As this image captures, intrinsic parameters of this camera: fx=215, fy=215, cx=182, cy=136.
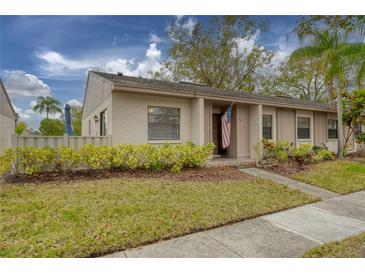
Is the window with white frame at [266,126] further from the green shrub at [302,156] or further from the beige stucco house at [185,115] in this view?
the green shrub at [302,156]

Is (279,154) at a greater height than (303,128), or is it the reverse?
(303,128)

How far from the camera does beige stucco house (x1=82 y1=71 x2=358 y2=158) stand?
812 centimetres

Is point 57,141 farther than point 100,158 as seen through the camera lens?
Yes

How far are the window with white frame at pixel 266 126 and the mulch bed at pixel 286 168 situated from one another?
7.69 feet

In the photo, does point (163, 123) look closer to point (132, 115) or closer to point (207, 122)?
point (132, 115)

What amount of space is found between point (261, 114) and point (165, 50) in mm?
14357

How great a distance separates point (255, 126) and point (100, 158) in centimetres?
754

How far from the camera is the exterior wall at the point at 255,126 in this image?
10.7 meters

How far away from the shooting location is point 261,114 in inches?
427

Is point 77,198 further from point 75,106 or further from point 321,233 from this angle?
point 75,106

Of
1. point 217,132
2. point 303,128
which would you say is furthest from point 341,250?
point 303,128

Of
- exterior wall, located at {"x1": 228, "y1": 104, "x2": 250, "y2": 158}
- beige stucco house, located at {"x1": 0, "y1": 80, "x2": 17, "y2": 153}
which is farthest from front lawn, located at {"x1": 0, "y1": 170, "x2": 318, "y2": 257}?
beige stucco house, located at {"x1": 0, "y1": 80, "x2": 17, "y2": 153}

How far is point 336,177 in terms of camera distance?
294 inches

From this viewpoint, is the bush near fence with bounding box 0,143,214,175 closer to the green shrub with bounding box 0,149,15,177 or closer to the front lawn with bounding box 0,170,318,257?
the green shrub with bounding box 0,149,15,177
